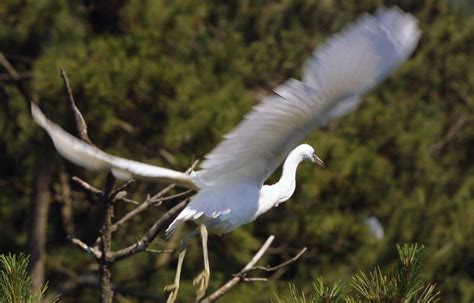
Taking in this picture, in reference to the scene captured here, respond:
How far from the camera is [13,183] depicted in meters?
7.77

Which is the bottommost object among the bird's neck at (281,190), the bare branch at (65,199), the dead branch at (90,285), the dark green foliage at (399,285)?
the dead branch at (90,285)

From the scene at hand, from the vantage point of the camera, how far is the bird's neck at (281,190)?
395 centimetres

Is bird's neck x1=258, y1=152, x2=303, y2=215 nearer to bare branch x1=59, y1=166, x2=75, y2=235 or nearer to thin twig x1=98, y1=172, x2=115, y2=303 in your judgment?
thin twig x1=98, y1=172, x2=115, y2=303

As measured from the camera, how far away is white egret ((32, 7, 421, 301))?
2.95m

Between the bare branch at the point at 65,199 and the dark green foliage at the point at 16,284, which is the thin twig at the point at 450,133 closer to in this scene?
the bare branch at the point at 65,199

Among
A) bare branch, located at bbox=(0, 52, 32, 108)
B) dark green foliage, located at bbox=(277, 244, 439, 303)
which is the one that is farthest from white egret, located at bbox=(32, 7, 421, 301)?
bare branch, located at bbox=(0, 52, 32, 108)

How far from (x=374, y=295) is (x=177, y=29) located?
487 cm

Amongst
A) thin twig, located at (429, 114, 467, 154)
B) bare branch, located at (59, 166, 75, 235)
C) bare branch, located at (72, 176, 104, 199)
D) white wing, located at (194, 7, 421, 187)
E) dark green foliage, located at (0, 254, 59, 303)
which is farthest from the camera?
thin twig, located at (429, 114, 467, 154)

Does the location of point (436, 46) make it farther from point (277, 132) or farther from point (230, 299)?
point (277, 132)

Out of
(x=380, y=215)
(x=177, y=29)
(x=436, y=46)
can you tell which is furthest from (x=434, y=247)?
(x=436, y=46)

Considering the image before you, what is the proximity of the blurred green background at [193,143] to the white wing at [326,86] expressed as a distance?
2.57m

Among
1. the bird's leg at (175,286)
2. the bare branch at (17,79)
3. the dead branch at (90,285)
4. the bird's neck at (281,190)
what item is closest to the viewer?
the bird's leg at (175,286)

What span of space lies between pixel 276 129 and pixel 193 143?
341cm

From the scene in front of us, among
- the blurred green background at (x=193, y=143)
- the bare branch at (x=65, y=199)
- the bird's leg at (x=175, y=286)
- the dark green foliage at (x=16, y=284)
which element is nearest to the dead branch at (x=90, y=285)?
the blurred green background at (x=193, y=143)
